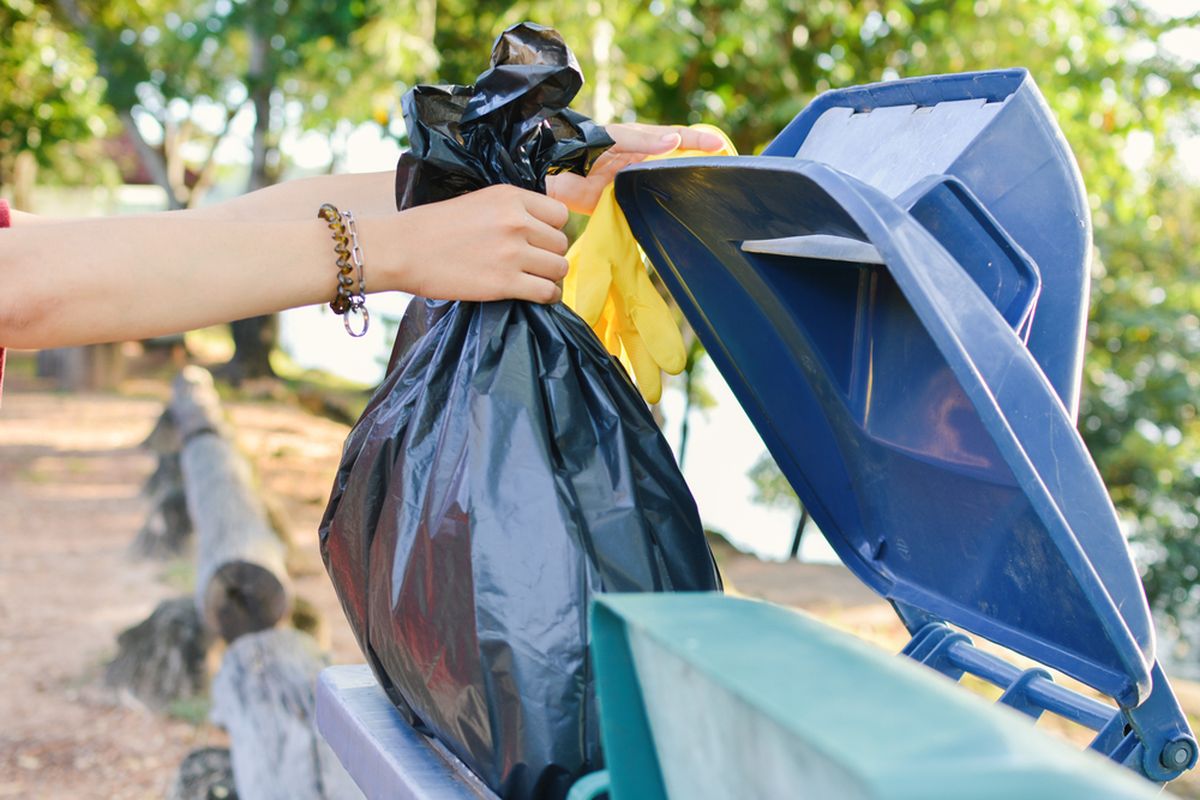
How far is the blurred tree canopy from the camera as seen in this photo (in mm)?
6684

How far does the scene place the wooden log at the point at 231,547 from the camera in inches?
152

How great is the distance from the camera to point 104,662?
15.1ft

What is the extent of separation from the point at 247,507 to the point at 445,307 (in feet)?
12.2

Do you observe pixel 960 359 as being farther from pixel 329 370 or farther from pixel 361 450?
pixel 329 370

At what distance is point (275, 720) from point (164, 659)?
170 cm

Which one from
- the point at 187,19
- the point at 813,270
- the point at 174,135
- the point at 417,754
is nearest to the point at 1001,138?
the point at 813,270

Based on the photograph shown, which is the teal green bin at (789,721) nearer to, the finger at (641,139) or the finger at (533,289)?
the finger at (533,289)

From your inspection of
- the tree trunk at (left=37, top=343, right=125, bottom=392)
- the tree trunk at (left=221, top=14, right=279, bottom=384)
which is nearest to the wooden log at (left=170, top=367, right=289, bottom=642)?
the tree trunk at (left=221, top=14, right=279, bottom=384)

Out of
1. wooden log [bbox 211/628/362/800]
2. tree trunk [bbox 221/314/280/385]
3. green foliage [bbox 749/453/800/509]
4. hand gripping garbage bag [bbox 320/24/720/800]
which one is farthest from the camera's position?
tree trunk [bbox 221/314/280/385]

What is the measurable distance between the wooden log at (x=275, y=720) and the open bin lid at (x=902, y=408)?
1.12 metres

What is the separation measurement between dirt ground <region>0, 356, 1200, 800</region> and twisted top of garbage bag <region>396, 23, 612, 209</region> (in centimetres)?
288

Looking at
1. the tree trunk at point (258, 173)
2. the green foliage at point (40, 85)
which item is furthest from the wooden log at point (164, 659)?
the green foliage at point (40, 85)

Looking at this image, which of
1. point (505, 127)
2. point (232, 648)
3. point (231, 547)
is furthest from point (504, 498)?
point (231, 547)

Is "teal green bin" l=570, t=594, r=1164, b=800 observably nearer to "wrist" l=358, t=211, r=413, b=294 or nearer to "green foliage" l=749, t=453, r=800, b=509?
"wrist" l=358, t=211, r=413, b=294
